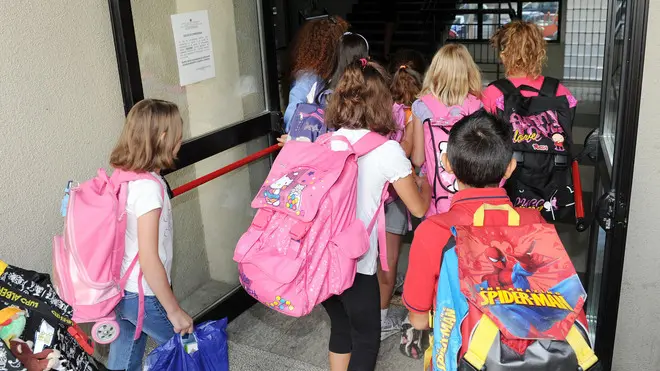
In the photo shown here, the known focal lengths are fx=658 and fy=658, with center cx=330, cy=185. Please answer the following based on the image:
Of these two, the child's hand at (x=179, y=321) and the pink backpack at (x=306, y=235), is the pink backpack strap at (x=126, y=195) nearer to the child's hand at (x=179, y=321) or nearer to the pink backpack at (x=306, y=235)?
the child's hand at (x=179, y=321)

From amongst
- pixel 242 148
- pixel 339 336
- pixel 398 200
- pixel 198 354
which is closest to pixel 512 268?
pixel 339 336

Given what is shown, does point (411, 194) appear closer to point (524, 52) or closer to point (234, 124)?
point (524, 52)

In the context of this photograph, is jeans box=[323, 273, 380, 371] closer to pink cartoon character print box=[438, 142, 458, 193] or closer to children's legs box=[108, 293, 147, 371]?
pink cartoon character print box=[438, 142, 458, 193]

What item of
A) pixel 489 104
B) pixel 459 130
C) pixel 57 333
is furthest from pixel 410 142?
pixel 57 333

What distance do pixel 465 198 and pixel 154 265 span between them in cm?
116

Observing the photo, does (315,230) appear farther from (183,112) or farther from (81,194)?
(183,112)

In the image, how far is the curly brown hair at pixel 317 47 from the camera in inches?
139

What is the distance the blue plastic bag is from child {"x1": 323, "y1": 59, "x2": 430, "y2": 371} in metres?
0.47

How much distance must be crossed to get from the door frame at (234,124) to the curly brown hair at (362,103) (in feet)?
2.97

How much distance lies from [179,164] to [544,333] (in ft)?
6.70

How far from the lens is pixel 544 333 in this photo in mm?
1627

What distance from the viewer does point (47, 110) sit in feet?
8.89

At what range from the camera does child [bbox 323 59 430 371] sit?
256 centimetres

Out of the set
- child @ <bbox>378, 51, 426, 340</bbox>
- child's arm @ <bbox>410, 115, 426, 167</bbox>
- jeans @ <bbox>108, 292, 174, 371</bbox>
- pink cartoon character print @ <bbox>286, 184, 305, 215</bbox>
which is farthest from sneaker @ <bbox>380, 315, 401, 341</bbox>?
pink cartoon character print @ <bbox>286, 184, 305, 215</bbox>
